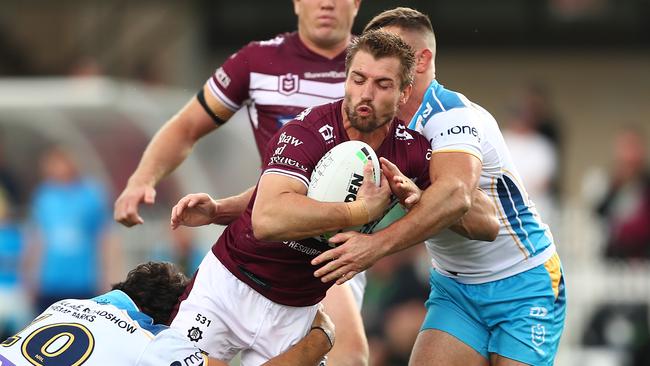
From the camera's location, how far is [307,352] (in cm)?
686

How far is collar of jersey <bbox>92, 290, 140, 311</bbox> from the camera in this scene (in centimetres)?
632

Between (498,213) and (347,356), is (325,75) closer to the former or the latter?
(498,213)

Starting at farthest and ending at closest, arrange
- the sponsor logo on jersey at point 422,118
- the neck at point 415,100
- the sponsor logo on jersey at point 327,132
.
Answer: the neck at point 415,100 → the sponsor logo on jersey at point 422,118 → the sponsor logo on jersey at point 327,132

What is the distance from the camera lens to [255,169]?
15.8m

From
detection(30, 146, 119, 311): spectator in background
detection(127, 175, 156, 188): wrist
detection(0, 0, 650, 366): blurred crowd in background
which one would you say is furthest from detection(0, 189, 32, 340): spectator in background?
detection(127, 175, 156, 188): wrist

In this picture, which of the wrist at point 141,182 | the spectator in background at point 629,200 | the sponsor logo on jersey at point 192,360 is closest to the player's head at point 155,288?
the sponsor logo on jersey at point 192,360

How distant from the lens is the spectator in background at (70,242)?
47.8ft

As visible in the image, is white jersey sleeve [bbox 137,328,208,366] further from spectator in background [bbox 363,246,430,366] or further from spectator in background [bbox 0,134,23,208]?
spectator in background [bbox 0,134,23,208]

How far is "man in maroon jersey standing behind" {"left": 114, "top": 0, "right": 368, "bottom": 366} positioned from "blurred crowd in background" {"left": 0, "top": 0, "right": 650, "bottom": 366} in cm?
511

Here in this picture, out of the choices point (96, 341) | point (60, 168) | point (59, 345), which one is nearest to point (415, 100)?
point (96, 341)

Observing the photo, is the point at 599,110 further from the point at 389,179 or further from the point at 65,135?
the point at 389,179

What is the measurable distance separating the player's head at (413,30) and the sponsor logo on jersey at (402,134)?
1.78 feet

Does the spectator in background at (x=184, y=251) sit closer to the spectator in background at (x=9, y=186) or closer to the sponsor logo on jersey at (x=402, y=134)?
the spectator in background at (x=9, y=186)

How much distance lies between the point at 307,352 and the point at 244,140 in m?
9.64
